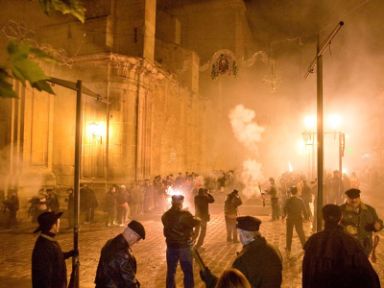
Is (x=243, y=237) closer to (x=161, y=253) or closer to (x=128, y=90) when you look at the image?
(x=161, y=253)

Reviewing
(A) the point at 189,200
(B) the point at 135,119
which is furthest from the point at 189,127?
(B) the point at 135,119

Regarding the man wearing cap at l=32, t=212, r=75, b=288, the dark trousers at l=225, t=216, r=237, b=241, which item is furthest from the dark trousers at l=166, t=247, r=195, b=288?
the dark trousers at l=225, t=216, r=237, b=241

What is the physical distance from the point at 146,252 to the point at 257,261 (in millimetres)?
7050

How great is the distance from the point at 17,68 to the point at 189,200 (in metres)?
20.3

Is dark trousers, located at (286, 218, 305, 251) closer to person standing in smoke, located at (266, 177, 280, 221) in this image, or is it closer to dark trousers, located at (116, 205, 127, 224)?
person standing in smoke, located at (266, 177, 280, 221)

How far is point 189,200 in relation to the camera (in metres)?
21.8

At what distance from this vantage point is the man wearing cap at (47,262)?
4516 mm

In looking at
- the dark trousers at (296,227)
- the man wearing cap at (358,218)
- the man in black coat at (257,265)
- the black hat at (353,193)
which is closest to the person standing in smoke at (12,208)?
the dark trousers at (296,227)

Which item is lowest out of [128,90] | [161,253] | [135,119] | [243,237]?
[161,253]

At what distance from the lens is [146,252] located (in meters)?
10.4

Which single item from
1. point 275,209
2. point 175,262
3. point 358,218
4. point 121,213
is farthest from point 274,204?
point 175,262

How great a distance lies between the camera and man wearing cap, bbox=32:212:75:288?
452cm

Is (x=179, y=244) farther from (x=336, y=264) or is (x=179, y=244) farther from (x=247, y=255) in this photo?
(x=336, y=264)

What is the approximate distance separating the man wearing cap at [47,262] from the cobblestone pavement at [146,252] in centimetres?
323
